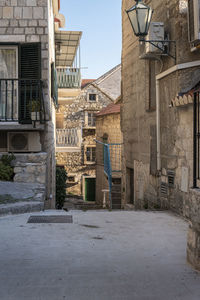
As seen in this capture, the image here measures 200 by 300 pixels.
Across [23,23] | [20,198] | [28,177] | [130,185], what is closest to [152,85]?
[23,23]

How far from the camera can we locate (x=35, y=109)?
862cm

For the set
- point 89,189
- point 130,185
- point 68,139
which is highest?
point 68,139

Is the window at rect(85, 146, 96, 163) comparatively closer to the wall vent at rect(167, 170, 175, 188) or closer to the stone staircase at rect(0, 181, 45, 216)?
the stone staircase at rect(0, 181, 45, 216)

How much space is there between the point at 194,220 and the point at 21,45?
6.97 meters

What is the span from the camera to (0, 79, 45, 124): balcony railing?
8.57m

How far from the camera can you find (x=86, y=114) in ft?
101

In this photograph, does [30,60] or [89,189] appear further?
[89,189]

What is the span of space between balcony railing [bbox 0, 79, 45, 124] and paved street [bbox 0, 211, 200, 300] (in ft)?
11.0

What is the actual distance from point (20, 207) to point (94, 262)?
2.92 meters

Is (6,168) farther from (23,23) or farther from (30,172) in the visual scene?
(23,23)

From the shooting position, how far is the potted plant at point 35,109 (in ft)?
27.7

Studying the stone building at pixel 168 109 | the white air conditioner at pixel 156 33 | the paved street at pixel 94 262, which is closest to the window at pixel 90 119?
the stone building at pixel 168 109

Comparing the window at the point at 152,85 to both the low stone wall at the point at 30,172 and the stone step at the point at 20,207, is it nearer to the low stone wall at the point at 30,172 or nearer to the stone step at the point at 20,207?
the low stone wall at the point at 30,172

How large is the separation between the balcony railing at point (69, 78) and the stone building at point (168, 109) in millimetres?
4685
